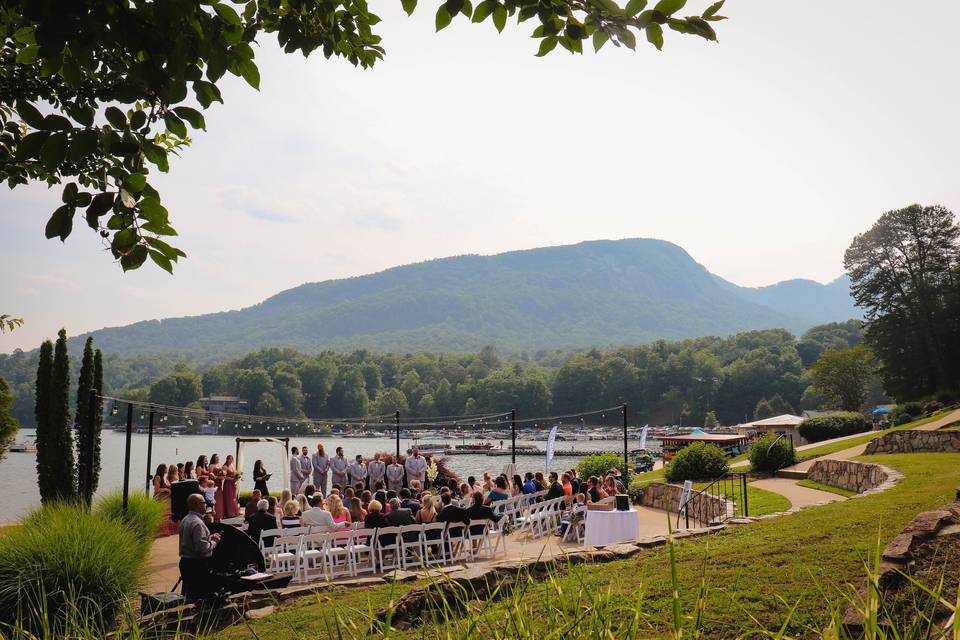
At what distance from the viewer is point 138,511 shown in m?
12.6

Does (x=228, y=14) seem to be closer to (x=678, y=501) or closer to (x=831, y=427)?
(x=678, y=501)

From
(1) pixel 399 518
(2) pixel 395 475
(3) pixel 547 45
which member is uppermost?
(3) pixel 547 45

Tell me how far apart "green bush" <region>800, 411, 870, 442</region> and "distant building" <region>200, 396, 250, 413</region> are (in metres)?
80.9

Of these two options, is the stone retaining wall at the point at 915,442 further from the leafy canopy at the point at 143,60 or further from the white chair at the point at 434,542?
the leafy canopy at the point at 143,60

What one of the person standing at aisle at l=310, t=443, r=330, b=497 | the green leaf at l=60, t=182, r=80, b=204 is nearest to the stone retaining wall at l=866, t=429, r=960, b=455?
the person standing at aisle at l=310, t=443, r=330, b=497

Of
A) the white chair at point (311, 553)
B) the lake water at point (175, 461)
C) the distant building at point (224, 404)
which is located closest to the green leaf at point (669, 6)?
the white chair at point (311, 553)

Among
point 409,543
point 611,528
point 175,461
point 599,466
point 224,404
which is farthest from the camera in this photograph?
point 224,404

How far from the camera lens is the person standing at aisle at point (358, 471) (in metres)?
17.5

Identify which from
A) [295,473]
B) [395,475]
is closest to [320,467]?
[295,473]

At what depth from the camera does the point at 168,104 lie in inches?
121

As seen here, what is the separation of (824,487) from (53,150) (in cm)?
1914

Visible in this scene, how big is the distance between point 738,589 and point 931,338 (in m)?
46.8

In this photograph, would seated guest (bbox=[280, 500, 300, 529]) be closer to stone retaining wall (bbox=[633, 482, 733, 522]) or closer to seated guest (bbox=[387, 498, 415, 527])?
seated guest (bbox=[387, 498, 415, 527])

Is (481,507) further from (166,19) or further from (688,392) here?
(688,392)
